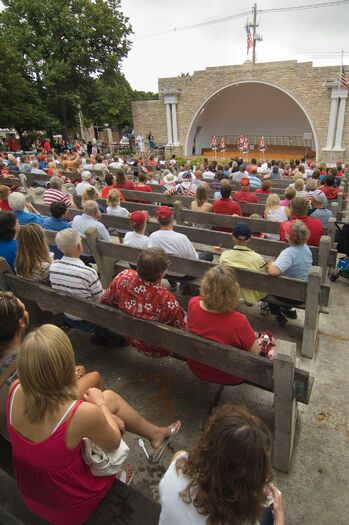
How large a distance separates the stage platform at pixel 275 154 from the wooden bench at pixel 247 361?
24.1m

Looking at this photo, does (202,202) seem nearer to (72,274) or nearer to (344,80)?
(72,274)

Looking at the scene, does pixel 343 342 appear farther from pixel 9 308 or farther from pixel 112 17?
pixel 112 17

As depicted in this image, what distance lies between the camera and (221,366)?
2225 mm

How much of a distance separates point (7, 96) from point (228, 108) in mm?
17213

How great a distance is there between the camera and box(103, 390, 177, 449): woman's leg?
209cm

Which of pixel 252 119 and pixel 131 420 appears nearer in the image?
pixel 131 420

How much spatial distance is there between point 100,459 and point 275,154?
27970 mm

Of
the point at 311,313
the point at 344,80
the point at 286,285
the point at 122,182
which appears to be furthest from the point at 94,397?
the point at 344,80

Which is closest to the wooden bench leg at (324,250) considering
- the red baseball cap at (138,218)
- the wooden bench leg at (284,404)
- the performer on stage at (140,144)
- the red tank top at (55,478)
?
the red baseball cap at (138,218)

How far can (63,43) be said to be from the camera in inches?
901

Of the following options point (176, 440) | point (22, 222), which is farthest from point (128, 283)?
point (22, 222)

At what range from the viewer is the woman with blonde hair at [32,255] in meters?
3.12

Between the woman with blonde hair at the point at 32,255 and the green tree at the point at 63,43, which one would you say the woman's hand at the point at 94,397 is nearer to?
the woman with blonde hair at the point at 32,255

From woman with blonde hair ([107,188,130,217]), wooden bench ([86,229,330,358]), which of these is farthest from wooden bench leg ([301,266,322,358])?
woman with blonde hair ([107,188,130,217])
